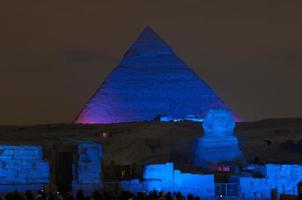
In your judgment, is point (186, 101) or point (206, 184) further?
point (186, 101)

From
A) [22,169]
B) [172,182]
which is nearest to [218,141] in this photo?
[172,182]

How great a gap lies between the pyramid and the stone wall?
42373mm

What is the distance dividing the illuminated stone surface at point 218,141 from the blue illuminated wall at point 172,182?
629cm

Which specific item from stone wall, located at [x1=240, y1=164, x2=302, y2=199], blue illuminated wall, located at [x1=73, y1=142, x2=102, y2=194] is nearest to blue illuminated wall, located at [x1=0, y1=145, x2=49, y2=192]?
blue illuminated wall, located at [x1=73, y1=142, x2=102, y2=194]

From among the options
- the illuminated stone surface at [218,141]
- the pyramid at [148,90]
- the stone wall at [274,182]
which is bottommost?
the stone wall at [274,182]

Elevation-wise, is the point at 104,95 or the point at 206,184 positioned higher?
the point at 104,95

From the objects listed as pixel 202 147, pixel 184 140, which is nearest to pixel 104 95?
pixel 184 140

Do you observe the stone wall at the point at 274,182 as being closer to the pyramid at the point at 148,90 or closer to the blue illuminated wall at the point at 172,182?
the blue illuminated wall at the point at 172,182

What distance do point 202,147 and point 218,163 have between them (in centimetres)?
151

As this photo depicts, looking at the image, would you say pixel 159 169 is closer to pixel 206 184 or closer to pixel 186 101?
pixel 206 184

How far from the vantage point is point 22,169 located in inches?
726

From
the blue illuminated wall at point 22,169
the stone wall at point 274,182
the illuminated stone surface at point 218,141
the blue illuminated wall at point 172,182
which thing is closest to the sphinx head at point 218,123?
the illuminated stone surface at point 218,141

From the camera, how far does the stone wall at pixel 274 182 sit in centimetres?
2034

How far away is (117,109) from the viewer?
6644cm
